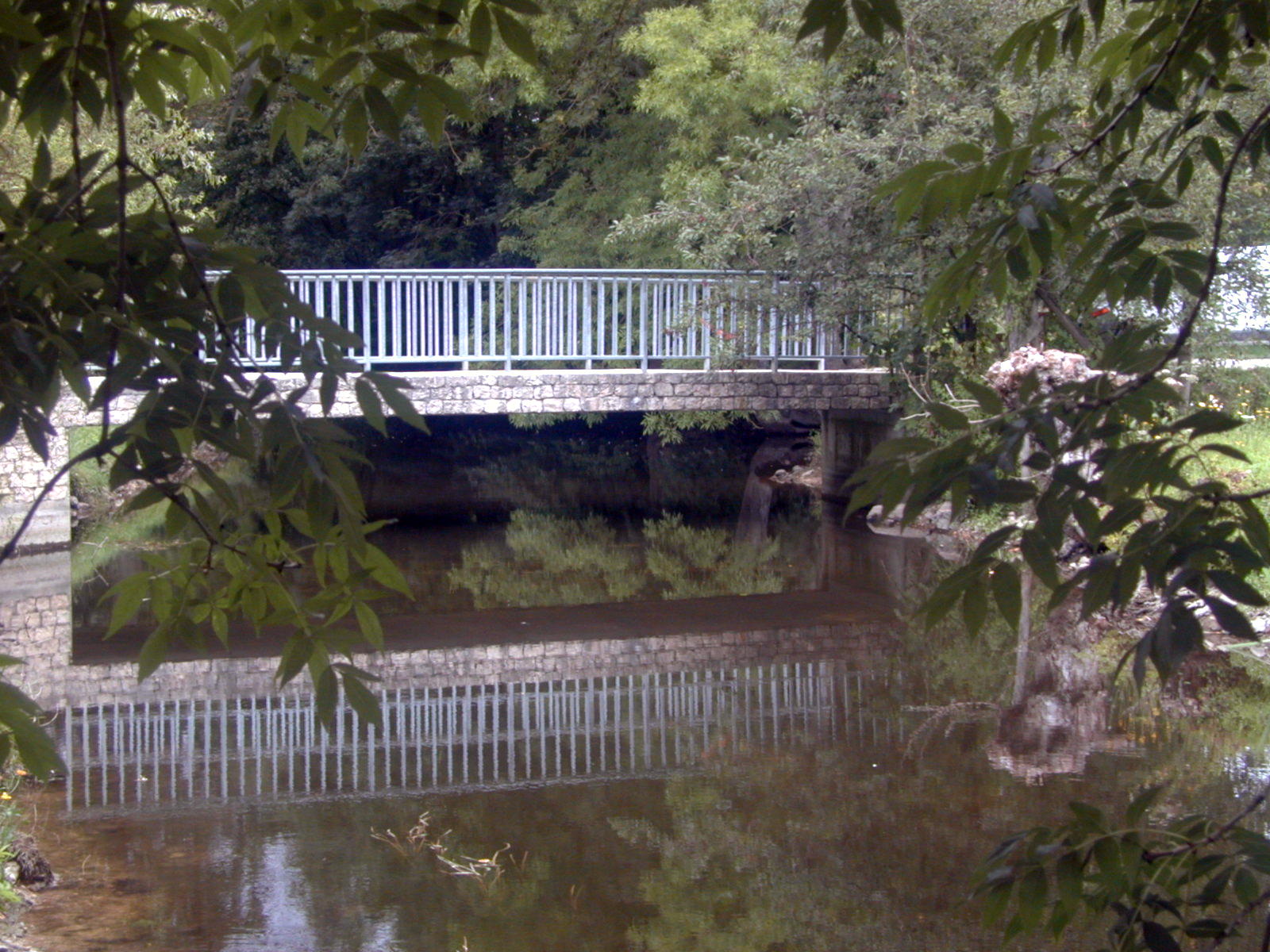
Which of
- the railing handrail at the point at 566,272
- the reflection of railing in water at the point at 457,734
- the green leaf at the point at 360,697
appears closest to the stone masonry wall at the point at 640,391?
the railing handrail at the point at 566,272

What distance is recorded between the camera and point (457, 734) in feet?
23.3

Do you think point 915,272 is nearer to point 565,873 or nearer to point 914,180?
point 565,873

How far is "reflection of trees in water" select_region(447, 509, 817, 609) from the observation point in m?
11.0

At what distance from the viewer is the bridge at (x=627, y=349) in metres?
12.8

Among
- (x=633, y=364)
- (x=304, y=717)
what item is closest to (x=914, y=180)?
(x=304, y=717)

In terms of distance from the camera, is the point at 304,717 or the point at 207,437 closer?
the point at 207,437

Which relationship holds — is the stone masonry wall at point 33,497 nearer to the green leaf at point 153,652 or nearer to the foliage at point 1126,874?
the green leaf at point 153,652

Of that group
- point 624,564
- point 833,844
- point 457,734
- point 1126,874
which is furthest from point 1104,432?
point 624,564

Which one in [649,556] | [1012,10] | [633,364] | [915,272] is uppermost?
[1012,10]

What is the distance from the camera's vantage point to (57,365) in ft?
4.78

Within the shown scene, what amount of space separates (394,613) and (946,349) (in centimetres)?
657

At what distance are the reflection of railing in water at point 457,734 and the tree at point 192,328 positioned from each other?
4.73 meters

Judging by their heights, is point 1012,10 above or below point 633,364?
above

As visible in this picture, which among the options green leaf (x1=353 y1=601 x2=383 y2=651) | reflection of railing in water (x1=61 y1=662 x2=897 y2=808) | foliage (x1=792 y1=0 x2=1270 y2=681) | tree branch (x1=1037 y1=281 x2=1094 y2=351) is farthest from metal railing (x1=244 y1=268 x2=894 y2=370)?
green leaf (x1=353 y1=601 x2=383 y2=651)
